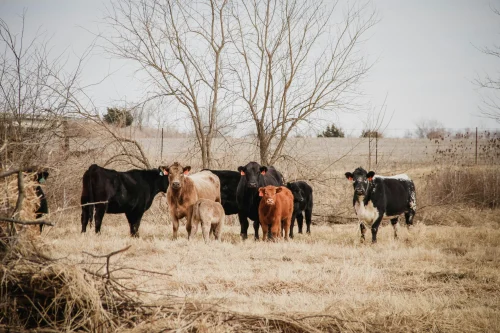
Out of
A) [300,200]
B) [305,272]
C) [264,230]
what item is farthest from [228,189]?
[305,272]

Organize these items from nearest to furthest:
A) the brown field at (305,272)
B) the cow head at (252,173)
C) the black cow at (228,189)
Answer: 1. the brown field at (305,272)
2. the cow head at (252,173)
3. the black cow at (228,189)

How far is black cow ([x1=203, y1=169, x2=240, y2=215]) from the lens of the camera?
13.2 m

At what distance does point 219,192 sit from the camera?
12.5m

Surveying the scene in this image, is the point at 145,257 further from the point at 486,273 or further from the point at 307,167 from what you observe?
the point at 307,167

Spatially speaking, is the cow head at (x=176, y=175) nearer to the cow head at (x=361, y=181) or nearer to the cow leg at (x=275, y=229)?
the cow leg at (x=275, y=229)

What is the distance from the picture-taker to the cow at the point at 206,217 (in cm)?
1011

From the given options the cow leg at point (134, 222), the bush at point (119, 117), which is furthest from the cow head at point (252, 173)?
the bush at point (119, 117)

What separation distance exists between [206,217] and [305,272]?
3548 millimetres

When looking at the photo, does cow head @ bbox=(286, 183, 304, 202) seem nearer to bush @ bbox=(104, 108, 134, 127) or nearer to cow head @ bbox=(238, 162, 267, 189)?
cow head @ bbox=(238, 162, 267, 189)

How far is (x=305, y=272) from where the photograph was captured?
23.0 ft

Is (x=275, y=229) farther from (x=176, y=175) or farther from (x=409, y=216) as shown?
(x=409, y=216)

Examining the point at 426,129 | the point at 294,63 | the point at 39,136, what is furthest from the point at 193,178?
the point at 426,129

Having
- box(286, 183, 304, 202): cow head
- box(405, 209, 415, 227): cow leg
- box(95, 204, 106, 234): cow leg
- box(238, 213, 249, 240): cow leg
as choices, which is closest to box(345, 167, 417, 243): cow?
box(405, 209, 415, 227): cow leg

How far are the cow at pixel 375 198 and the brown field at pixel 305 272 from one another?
51 centimetres
